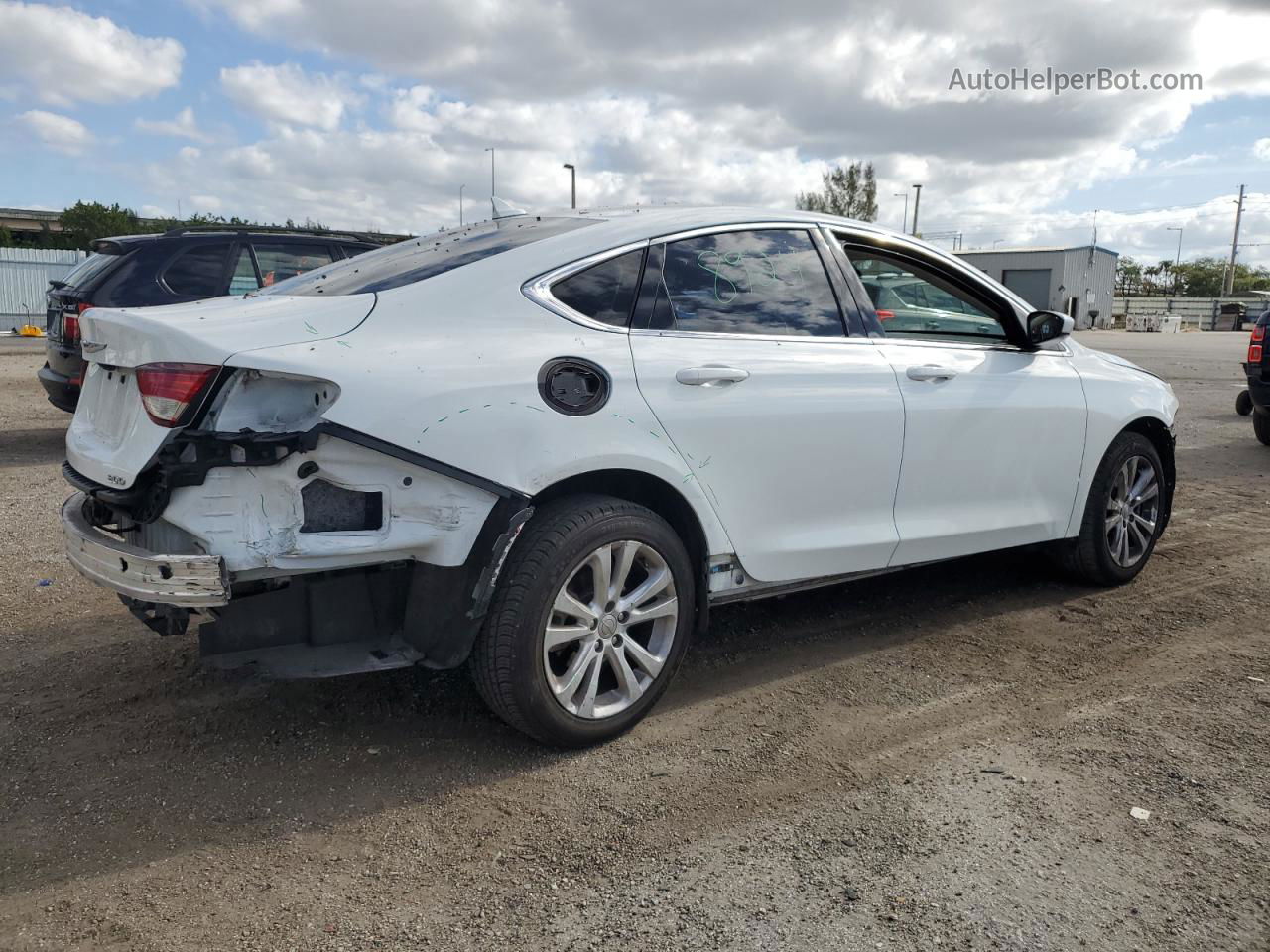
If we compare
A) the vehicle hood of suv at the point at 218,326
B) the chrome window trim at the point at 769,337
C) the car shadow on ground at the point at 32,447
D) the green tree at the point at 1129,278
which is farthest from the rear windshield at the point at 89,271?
the green tree at the point at 1129,278

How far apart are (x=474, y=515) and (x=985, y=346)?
103 inches

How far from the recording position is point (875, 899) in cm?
254

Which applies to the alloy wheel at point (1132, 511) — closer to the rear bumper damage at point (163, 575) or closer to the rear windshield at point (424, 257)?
the rear windshield at point (424, 257)

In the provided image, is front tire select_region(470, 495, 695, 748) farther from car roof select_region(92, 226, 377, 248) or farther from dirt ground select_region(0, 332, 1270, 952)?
car roof select_region(92, 226, 377, 248)

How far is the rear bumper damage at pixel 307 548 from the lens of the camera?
2756 millimetres

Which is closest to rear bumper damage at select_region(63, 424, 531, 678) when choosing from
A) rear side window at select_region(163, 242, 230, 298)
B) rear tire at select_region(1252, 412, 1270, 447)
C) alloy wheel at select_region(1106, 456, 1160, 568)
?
alloy wheel at select_region(1106, 456, 1160, 568)

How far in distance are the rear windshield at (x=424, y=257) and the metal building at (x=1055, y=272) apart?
57.0 metres

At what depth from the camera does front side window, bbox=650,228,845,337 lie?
139 inches

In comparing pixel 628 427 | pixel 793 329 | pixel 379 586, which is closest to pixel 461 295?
pixel 628 427

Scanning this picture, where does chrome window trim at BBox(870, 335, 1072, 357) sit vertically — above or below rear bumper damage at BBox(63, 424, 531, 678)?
above

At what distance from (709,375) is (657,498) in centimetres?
46

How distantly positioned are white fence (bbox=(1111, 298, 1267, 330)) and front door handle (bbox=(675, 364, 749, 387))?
2385 inches

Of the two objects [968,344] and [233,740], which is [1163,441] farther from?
[233,740]

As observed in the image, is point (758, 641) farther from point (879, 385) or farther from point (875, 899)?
point (875, 899)
